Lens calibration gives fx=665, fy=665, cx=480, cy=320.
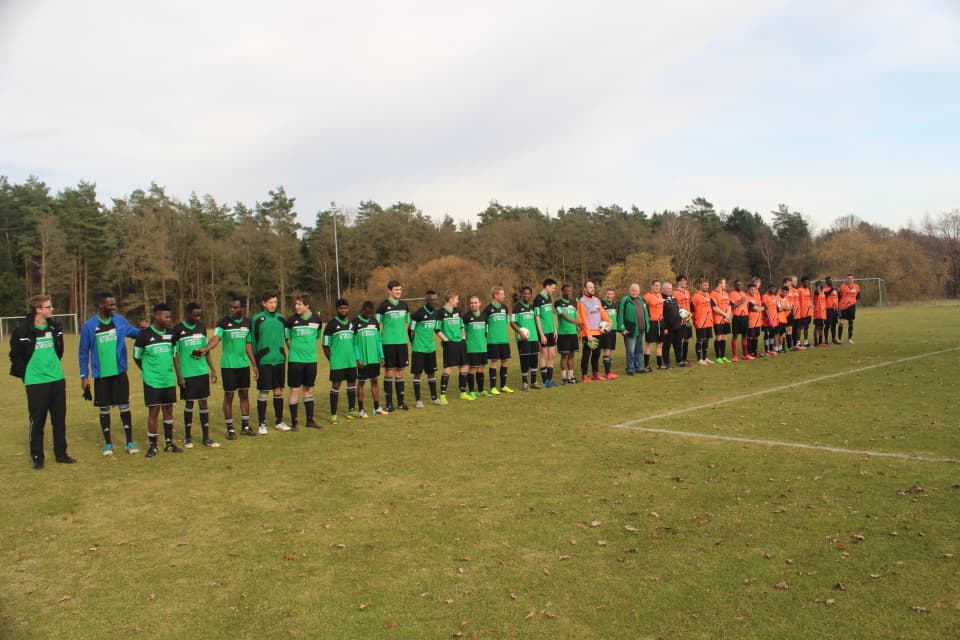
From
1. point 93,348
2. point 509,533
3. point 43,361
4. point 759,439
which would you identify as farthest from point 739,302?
point 43,361

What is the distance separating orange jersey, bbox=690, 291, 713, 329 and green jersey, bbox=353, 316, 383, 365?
9019 millimetres

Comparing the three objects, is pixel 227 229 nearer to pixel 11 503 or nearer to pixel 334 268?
pixel 334 268

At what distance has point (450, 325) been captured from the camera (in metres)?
12.5

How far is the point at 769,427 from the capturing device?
8852 millimetres

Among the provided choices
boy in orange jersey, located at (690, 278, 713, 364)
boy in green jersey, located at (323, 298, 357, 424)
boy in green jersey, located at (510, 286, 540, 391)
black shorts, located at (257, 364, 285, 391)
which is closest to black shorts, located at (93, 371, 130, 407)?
black shorts, located at (257, 364, 285, 391)

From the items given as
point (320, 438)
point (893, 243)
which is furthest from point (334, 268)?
point (320, 438)

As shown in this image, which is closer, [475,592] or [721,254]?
[475,592]

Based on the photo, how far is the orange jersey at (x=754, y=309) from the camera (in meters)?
17.5

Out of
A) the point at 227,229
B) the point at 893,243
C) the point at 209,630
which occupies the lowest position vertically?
the point at 209,630

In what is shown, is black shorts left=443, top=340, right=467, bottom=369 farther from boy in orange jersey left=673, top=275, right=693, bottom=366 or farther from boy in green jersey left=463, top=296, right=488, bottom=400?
boy in orange jersey left=673, top=275, right=693, bottom=366

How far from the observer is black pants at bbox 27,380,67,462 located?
27.7ft

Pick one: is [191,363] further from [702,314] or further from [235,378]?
[702,314]

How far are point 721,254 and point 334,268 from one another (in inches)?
1717

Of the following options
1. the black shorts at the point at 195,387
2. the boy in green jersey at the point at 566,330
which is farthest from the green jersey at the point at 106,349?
the boy in green jersey at the point at 566,330
